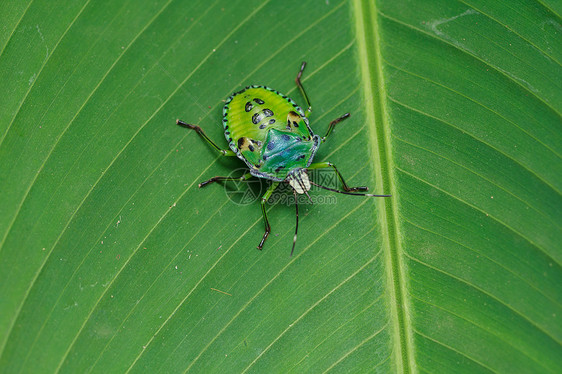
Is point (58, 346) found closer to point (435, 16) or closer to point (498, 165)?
point (498, 165)

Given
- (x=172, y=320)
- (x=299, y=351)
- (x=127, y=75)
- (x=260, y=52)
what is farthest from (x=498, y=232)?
(x=127, y=75)

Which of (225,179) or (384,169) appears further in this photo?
(225,179)

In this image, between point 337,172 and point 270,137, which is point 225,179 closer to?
point 270,137

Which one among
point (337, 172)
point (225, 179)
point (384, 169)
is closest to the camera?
point (384, 169)

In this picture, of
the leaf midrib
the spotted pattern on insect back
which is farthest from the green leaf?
the spotted pattern on insect back

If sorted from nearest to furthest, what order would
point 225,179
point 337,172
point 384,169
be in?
point 384,169
point 337,172
point 225,179

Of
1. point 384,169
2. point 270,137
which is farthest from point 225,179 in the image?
point 384,169

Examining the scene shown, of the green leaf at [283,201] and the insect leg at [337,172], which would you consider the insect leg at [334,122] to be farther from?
the insect leg at [337,172]
